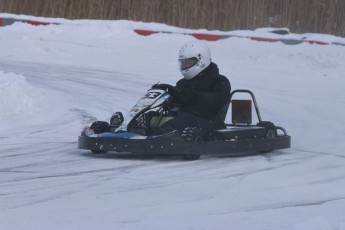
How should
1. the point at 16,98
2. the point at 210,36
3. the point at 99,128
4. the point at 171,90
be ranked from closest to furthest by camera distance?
the point at 171,90, the point at 99,128, the point at 16,98, the point at 210,36

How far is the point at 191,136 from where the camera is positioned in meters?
7.23

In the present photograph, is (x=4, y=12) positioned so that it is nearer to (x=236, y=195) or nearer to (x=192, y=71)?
(x=192, y=71)

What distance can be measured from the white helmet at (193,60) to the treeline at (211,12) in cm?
1127

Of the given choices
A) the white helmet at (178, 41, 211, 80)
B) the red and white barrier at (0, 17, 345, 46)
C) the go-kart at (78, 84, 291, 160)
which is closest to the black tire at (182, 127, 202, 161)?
the go-kart at (78, 84, 291, 160)

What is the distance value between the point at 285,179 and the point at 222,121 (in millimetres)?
1478

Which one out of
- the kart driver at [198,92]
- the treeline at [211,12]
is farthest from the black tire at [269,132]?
the treeline at [211,12]

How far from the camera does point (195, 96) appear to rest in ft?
24.6

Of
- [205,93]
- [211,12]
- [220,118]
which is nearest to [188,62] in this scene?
[205,93]

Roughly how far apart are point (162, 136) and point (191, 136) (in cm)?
27

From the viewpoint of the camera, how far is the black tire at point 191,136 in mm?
7219

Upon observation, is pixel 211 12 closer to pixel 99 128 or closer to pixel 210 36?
pixel 210 36

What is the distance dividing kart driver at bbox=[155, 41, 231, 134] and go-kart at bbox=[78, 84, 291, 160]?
0.25ft

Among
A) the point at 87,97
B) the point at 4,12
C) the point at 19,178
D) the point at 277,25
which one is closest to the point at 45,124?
the point at 87,97

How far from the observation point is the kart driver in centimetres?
748
